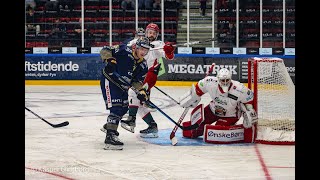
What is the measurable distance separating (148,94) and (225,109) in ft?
3.63

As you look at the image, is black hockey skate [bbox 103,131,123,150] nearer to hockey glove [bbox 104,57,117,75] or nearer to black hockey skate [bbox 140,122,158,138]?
hockey glove [bbox 104,57,117,75]

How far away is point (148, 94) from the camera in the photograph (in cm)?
724

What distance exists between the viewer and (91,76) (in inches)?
533

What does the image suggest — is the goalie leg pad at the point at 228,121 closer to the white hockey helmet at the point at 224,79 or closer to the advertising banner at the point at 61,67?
the white hockey helmet at the point at 224,79

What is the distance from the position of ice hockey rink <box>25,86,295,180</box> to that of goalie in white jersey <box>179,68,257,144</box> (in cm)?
11

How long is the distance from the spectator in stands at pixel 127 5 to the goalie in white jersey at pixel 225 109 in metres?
6.96

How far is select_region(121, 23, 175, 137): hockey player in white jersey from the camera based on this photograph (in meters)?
6.85

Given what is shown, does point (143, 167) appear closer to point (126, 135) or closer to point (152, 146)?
point (152, 146)

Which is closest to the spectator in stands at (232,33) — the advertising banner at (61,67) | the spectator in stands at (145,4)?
the spectator in stands at (145,4)

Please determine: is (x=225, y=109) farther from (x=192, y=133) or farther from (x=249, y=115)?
(x=192, y=133)

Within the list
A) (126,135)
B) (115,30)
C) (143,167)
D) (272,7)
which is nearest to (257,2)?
(272,7)

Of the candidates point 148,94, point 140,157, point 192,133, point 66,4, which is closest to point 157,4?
point 66,4

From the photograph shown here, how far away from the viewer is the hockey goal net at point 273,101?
6.44 meters

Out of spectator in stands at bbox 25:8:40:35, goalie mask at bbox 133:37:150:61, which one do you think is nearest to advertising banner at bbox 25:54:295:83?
spectator in stands at bbox 25:8:40:35
